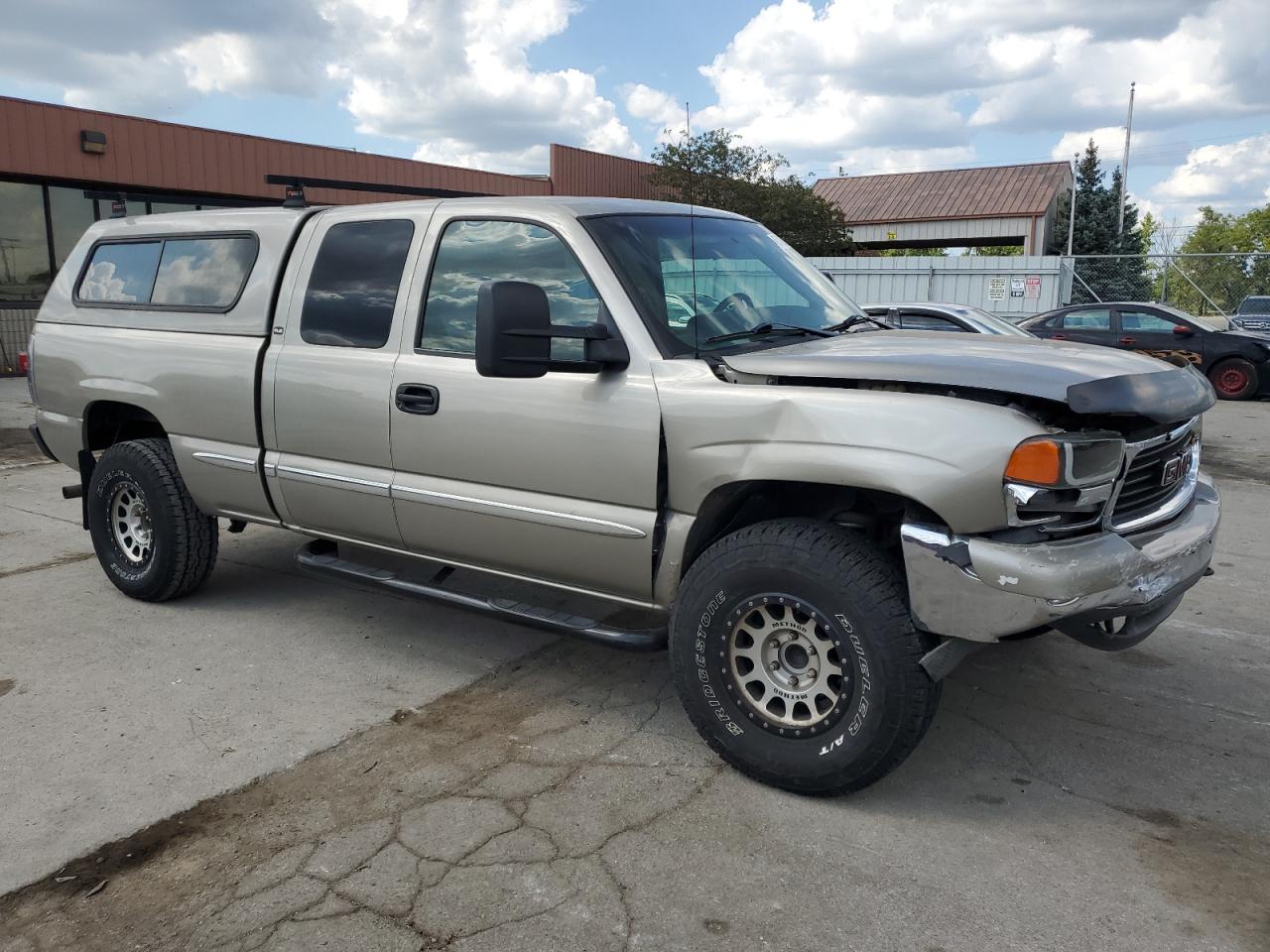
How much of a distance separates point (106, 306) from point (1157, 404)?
16.2 ft

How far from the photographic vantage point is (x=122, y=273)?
17.7 feet

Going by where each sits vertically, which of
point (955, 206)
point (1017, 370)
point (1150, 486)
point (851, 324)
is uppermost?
point (955, 206)

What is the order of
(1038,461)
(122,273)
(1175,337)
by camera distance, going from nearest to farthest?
(1038,461), (122,273), (1175,337)

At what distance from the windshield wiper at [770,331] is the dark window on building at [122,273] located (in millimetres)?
3153

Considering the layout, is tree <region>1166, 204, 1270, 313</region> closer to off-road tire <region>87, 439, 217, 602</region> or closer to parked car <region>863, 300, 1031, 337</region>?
parked car <region>863, 300, 1031, 337</region>

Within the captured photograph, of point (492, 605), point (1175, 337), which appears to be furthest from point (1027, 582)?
point (1175, 337)

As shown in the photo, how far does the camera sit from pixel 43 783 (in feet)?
11.4

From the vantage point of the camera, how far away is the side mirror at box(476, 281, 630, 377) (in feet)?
11.1

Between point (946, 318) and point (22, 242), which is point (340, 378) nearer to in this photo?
point (946, 318)

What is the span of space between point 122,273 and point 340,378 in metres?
1.94

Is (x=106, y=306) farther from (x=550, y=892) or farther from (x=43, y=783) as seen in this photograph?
(x=550, y=892)

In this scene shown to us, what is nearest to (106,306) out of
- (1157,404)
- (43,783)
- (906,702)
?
(43,783)

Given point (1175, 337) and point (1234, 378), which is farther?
point (1234, 378)

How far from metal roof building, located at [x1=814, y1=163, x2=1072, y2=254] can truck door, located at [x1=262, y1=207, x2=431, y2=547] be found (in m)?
35.7
